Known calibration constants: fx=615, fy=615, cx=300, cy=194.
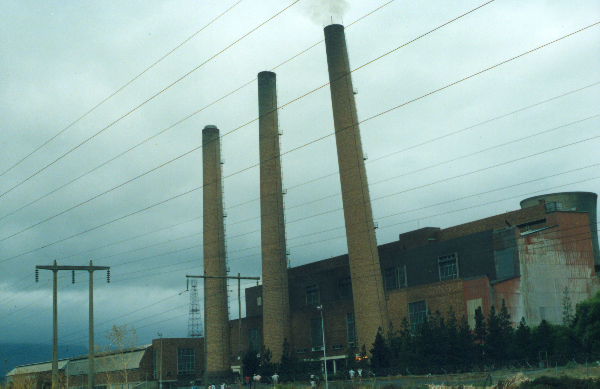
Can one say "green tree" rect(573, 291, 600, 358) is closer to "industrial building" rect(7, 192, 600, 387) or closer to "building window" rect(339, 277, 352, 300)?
"industrial building" rect(7, 192, 600, 387)

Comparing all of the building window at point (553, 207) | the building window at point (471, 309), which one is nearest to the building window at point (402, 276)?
the building window at point (471, 309)

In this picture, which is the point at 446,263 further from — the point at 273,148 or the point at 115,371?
the point at 115,371

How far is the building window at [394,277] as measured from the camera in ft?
220

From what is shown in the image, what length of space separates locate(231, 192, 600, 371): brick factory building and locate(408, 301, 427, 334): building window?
3.9 inches

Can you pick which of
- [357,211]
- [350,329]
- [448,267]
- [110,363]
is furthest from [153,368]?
[448,267]

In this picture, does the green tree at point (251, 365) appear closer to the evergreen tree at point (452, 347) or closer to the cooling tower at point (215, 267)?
the cooling tower at point (215, 267)

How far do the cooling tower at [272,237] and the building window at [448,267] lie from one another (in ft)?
57.2

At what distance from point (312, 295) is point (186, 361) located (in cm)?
2015

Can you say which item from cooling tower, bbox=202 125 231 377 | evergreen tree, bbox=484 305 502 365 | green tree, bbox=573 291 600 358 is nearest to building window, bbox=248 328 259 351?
cooling tower, bbox=202 125 231 377

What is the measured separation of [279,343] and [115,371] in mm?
24846

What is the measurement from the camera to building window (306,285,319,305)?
3009 inches

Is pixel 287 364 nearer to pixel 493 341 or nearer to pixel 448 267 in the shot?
pixel 448 267

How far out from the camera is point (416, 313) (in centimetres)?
6088

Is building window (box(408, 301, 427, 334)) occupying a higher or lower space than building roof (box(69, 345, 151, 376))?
higher
